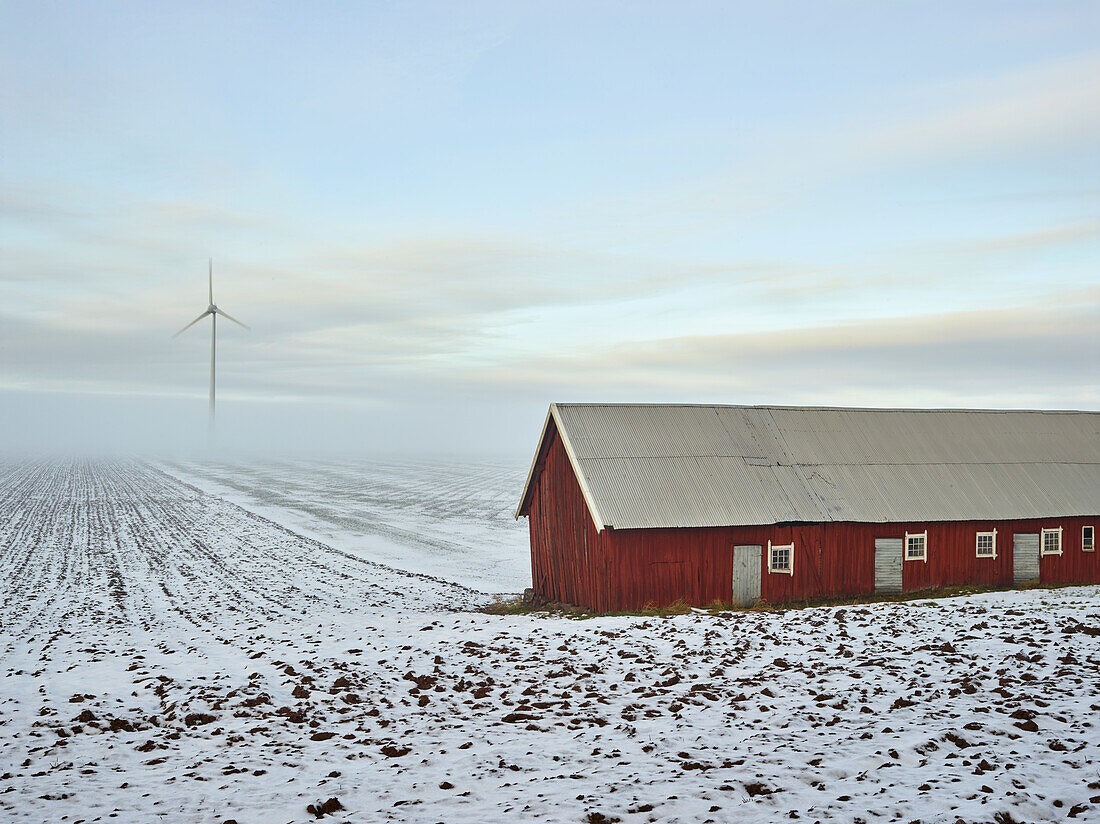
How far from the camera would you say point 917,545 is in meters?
30.2

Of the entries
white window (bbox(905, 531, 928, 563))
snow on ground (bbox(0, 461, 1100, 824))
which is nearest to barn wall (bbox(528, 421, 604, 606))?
snow on ground (bbox(0, 461, 1100, 824))

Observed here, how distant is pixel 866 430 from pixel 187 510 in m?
56.1

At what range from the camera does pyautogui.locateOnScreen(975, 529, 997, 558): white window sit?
30.9m

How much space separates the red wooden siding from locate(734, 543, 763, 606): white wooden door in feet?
0.83

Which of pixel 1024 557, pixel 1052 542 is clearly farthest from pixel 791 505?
→ pixel 1052 542

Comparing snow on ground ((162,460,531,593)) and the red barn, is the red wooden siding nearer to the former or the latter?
the red barn

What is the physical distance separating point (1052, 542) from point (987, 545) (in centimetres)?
308

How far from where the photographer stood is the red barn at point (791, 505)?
27609 mm

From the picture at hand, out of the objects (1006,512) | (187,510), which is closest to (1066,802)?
(1006,512)

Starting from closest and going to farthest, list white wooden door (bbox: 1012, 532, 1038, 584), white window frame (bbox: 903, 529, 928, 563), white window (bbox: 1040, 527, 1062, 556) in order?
white window frame (bbox: 903, 529, 928, 563), white wooden door (bbox: 1012, 532, 1038, 584), white window (bbox: 1040, 527, 1062, 556)

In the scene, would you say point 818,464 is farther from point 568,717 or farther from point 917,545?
point 568,717

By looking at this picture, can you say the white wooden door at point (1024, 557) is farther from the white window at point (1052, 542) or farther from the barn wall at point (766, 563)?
the white window at point (1052, 542)

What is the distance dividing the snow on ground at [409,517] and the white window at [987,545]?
1867 centimetres

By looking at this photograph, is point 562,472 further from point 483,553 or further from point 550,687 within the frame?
point 483,553
